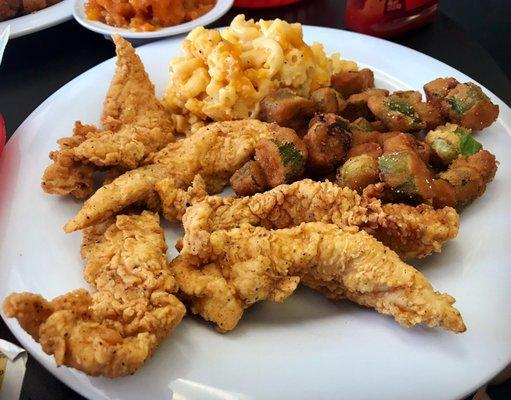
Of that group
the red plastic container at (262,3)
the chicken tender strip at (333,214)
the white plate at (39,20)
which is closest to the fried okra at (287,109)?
the chicken tender strip at (333,214)

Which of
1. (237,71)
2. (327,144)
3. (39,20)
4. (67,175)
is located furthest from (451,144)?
(39,20)

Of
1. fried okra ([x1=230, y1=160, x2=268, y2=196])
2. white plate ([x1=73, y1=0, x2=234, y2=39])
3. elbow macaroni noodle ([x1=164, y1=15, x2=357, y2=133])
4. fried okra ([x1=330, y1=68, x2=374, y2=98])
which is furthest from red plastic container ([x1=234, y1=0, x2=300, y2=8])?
fried okra ([x1=230, y1=160, x2=268, y2=196])

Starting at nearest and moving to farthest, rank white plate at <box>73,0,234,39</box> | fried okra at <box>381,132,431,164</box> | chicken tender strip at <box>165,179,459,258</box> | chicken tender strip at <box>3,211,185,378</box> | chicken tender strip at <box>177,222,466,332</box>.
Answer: chicken tender strip at <box>3,211,185,378</box>, chicken tender strip at <box>177,222,466,332</box>, chicken tender strip at <box>165,179,459,258</box>, fried okra at <box>381,132,431,164</box>, white plate at <box>73,0,234,39</box>

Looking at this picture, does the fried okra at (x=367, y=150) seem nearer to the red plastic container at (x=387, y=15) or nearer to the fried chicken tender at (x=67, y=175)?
the fried chicken tender at (x=67, y=175)

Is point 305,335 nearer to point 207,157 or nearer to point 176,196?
point 176,196

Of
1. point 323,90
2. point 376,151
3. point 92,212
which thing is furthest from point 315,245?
point 323,90

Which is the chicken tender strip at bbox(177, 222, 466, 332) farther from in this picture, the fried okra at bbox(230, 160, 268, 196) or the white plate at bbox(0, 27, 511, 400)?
the fried okra at bbox(230, 160, 268, 196)
